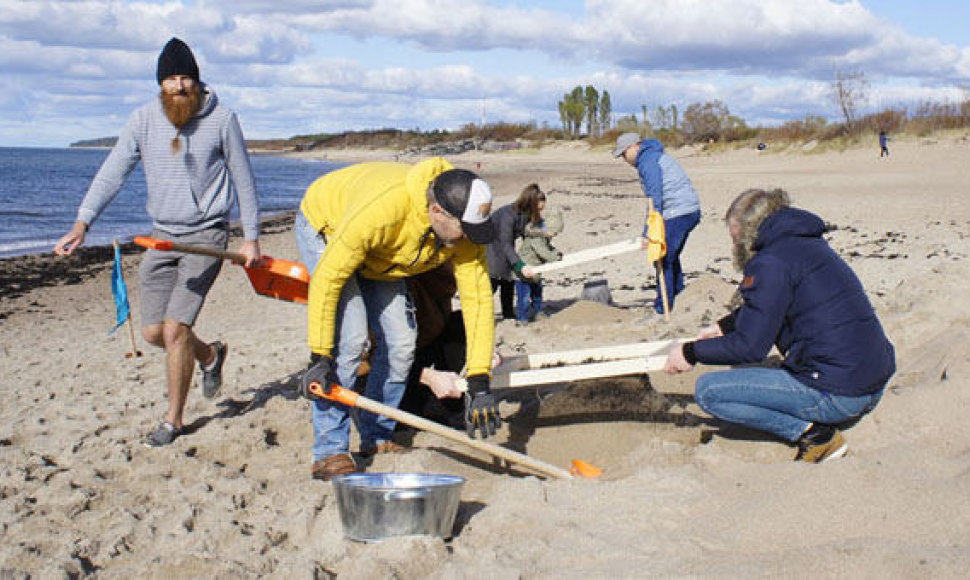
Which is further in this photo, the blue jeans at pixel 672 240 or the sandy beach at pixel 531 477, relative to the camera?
the blue jeans at pixel 672 240

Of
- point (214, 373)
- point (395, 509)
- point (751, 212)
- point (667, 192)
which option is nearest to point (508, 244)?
Answer: point (667, 192)

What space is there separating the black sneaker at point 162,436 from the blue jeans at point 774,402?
280 centimetres

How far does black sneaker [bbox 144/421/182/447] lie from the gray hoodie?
1069mm

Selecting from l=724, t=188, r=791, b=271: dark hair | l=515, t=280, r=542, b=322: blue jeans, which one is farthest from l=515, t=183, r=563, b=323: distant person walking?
l=724, t=188, r=791, b=271: dark hair

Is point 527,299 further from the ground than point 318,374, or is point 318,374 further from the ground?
point 318,374

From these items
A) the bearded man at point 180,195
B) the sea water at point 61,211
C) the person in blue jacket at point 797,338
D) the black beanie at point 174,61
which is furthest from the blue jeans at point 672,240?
the sea water at point 61,211

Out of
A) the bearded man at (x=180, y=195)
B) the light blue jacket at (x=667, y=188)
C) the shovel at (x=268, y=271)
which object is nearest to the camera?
the shovel at (x=268, y=271)

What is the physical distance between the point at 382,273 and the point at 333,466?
94cm

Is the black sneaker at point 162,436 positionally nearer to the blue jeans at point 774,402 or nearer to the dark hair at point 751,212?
the blue jeans at point 774,402

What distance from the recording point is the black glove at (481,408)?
395 centimetres

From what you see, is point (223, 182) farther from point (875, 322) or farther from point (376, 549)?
point (875, 322)

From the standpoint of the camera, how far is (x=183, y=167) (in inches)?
179

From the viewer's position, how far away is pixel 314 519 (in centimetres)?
365

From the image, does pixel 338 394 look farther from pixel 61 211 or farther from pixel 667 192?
pixel 61 211
